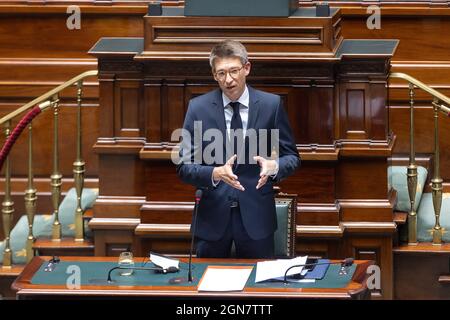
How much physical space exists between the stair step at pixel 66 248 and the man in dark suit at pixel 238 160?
1.53m

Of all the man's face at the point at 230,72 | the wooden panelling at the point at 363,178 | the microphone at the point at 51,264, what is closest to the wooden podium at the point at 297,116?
the wooden panelling at the point at 363,178

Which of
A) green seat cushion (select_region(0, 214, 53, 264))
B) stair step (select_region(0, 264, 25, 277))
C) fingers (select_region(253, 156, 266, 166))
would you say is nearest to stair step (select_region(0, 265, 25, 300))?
stair step (select_region(0, 264, 25, 277))

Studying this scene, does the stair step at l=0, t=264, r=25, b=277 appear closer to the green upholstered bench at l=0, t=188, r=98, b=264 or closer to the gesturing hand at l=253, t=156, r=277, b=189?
the green upholstered bench at l=0, t=188, r=98, b=264

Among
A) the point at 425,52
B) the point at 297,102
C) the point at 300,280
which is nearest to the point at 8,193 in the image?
the point at 297,102

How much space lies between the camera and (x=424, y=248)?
24.7 feet

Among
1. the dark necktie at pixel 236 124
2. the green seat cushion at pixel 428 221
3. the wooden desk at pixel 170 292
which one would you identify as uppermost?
the dark necktie at pixel 236 124

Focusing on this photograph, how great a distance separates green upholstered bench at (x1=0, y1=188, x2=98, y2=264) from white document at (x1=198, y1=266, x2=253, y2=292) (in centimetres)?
212

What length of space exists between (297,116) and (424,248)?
1.10 meters

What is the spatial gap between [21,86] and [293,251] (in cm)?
331

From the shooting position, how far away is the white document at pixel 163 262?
5848 millimetres

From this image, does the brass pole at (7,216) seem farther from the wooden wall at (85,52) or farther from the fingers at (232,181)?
the fingers at (232,181)

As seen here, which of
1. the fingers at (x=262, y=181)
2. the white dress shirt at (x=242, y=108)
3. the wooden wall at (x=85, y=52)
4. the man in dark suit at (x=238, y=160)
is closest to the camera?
the fingers at (x=262, y=181)

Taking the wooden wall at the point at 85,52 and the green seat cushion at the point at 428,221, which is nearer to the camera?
the green seat cushion at the point at 428,221

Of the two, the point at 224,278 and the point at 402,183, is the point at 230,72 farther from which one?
the point at 402,183
